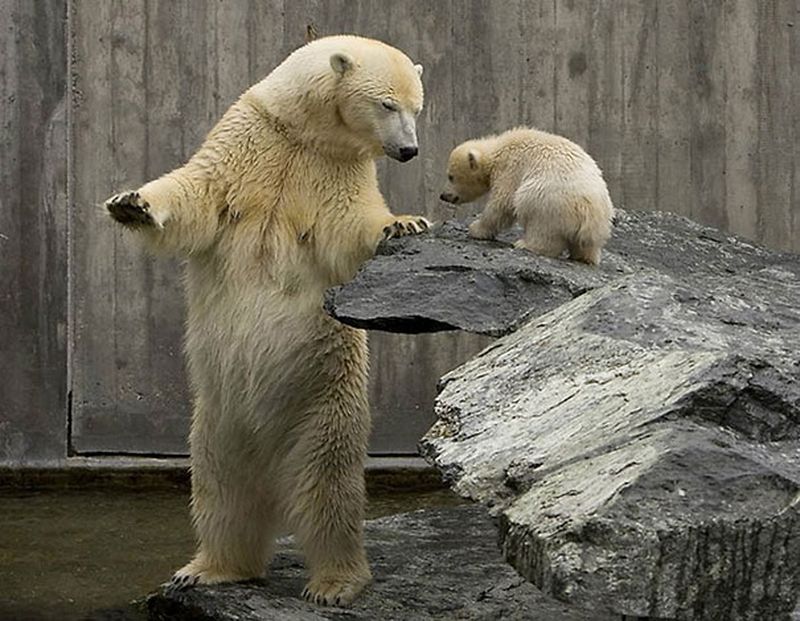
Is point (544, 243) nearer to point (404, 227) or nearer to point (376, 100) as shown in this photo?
point (404, 227)

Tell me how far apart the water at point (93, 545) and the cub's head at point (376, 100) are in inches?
65.8

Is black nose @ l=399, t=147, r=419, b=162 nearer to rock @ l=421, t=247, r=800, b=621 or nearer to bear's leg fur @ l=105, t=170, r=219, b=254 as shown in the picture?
bear's leg fur @ l=105, t=170, r=219, b=254

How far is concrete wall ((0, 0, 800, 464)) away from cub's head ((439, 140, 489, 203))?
2.24 meters

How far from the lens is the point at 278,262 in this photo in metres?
4.89

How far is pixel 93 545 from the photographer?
631 cm

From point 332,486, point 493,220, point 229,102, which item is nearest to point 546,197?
point 493,220

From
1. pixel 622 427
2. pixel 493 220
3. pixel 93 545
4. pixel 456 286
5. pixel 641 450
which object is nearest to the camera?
pixel 641 450

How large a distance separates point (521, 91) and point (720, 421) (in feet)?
16.4

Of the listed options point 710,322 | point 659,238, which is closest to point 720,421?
point 710,322

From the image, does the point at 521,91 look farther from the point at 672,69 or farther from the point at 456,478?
the point at 456,478

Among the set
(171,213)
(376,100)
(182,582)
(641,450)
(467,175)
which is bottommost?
(182,582)

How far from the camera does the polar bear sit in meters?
4.89

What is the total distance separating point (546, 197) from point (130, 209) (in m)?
1.21

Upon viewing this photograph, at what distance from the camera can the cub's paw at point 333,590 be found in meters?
4.82
